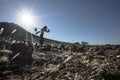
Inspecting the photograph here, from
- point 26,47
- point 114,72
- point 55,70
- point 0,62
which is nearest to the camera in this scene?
point 114,72

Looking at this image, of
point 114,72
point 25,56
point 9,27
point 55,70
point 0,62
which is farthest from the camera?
point 9,27

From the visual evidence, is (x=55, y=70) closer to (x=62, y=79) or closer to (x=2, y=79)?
(x=62, y=79)

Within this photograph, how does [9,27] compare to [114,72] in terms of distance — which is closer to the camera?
[114,72]

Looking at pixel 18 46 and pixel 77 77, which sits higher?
pixel 18 46

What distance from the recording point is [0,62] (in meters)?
10.2

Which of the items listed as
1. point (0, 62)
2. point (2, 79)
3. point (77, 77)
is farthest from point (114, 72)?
point (0, 62)

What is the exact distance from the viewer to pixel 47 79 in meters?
7.51

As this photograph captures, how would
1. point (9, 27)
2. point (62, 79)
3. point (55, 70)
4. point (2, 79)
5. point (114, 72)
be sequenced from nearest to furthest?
1. point (114, 72)
2. point (62, 79)
3. point (2, 79)
4. point (55, 70)
5. point (9, 27)

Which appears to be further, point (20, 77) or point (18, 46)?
point (18, 46)

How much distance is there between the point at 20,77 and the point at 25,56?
14.5ft

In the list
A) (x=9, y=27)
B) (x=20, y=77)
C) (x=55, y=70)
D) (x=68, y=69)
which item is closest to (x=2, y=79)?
(x=20, y=77)

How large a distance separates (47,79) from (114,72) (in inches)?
105

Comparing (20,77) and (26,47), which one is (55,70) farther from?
(26,47)

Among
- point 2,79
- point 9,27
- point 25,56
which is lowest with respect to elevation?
point 2,79
